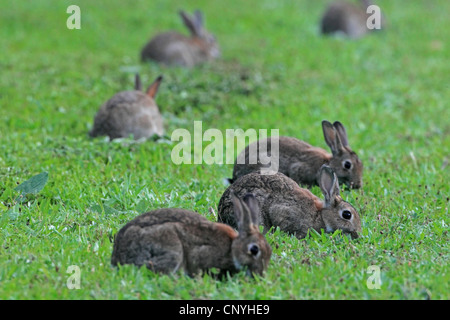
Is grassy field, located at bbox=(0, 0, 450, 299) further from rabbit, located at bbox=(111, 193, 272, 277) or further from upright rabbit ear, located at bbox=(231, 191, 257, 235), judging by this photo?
upright rabbit ear, located at bbox=(231, 191, 257, 235)

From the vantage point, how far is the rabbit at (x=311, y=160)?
8.77 metres

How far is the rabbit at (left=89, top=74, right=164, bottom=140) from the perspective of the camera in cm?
1038

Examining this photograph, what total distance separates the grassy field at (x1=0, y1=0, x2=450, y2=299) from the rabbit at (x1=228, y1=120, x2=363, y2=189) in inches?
10.8

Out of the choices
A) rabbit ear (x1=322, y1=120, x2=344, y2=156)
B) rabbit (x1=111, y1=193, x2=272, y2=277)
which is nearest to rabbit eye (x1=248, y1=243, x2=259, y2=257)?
rabbit (x1=111, y1=193, x2=272, y2=277)

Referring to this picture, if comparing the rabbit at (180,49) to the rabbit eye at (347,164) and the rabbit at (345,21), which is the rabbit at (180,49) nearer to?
the rabbit at (345,21)

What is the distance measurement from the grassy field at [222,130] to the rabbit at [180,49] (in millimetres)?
427

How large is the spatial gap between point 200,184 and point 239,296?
3217 millimetres

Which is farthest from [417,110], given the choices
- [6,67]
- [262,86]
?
[6,67]

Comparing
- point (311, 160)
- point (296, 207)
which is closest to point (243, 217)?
point (296, 207)

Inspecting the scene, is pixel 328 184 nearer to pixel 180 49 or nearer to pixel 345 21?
→ pixel 180 49

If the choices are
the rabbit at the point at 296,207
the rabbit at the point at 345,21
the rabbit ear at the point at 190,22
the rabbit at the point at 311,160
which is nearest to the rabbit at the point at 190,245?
the rabbit at the point at 296,207

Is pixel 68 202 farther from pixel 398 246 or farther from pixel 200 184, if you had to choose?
pixel 398 246

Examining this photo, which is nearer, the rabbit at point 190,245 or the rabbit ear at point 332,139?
the rabbit at point 190,245
